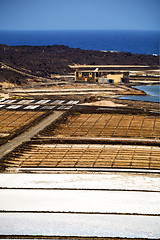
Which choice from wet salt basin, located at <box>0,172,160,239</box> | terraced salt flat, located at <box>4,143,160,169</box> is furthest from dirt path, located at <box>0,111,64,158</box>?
wet salt basin, located at <box>0,172,160,239</box>

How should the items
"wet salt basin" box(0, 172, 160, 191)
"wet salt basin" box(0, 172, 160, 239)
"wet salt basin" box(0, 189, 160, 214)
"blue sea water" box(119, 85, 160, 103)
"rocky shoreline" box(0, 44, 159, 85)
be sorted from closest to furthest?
"wet salt basin" box(0, 172, 160, 239)
"wet salt basin" box(0, 189, 160, 214)
"wet salt basin" box(0, 172, 160, 191)
"blue sea water" box(119, 85, 160, 103)
"rocky shoreline" box(0, 44, 159, 85)

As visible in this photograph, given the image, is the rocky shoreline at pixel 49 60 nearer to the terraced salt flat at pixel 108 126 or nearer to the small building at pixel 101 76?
the small building at pixel 101 76

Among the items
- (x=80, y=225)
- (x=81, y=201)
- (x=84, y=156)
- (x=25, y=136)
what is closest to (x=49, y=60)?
(x=25, y=136)

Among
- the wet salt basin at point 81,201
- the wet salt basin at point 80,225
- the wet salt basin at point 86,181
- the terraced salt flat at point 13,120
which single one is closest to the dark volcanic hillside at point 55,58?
the terraced salt flat at point 13,120

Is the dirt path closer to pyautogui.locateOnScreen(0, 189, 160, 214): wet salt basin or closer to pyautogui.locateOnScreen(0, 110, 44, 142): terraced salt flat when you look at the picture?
pyautogui.locateOnScreen(0, 110, 44, 142): terraced salt flat

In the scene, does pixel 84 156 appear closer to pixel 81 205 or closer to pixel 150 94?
pixel 81 205

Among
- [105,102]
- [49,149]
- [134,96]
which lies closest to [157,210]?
[49,149]
